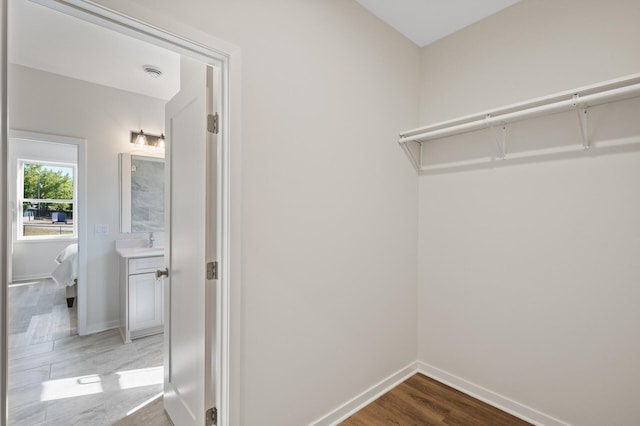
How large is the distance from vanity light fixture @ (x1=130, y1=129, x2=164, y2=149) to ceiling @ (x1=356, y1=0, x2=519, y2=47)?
302 centimetres

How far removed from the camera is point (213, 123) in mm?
1491

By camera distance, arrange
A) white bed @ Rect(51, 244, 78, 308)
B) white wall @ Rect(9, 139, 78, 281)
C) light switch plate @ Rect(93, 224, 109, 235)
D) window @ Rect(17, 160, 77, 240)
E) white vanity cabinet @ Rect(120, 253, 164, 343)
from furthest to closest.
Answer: window @ Rect(17, 160, 77, 240) < white wall @ Rect(9, 139, 78, 281) < white bed @ Rect(51, 244, 78, 308) < light switch plate @ Rect(93, 224, 109, 235) < white vanity cabinet @ Rect(120, 253, 164, 343)

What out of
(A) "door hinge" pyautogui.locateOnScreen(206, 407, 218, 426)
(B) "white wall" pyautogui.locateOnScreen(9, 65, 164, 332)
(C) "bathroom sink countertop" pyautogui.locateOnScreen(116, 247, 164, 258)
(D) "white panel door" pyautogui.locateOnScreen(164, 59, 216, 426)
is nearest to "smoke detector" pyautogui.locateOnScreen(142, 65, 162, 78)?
(B) "white wall" pyautogui.locateOnScreen(9, 65, 164, 332)

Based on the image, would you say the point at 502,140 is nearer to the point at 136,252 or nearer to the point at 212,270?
the point at 212,270

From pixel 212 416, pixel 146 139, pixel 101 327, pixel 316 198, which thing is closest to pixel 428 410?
pixel 212 416

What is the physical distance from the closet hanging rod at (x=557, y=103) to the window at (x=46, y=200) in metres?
7.56

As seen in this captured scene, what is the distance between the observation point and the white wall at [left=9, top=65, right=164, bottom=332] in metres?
3.05

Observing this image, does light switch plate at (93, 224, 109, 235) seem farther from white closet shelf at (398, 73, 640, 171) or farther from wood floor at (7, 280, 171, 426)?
white closet shelf at (398, 73, 640, 171)

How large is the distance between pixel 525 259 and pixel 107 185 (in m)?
4.26

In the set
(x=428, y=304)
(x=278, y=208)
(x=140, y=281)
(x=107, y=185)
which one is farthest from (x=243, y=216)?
(x=107, y=185)

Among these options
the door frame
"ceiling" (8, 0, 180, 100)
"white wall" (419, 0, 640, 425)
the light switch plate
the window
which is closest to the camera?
the door frame

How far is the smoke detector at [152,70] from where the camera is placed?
303 cm

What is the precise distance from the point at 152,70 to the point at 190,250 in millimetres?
2475

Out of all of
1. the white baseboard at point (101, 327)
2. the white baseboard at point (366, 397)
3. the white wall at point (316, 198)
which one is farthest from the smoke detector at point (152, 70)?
the white baseboard at point (366, 397)
